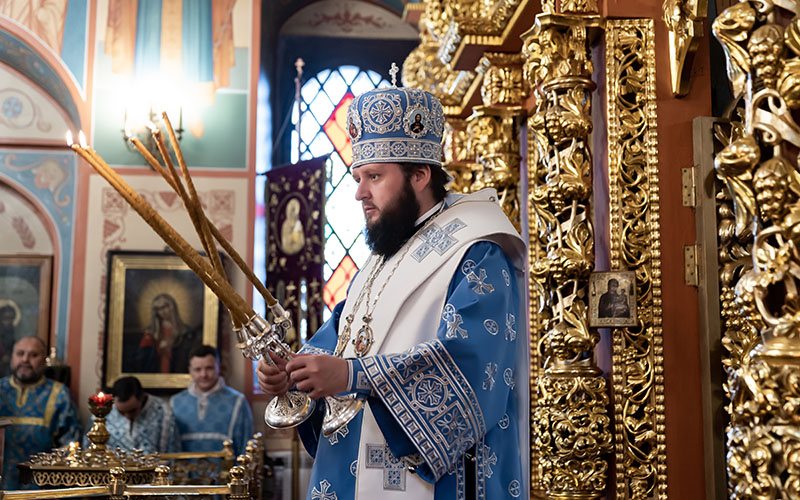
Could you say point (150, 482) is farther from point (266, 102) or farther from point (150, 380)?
point (266, 102)

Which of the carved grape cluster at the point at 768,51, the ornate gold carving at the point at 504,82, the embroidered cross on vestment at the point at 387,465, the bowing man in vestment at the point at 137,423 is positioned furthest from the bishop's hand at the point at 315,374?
the bowing man in vestment at the point at 137,423

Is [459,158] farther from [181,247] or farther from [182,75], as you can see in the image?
[181,247]

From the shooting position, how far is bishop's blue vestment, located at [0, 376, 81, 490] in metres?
7.78

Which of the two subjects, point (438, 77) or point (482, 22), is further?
point (438, 77)

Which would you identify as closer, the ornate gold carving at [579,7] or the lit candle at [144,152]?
the lit candle at [144,152]

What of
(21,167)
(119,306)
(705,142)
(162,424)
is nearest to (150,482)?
(162,424)

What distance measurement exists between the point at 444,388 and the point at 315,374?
1.17 feet

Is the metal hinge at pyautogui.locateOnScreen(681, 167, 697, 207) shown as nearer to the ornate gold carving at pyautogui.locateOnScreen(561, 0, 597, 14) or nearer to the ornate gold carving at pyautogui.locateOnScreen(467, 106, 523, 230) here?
the ornate gold carving at pyautogui.locateOnScreen(561, 0, 597, 14)

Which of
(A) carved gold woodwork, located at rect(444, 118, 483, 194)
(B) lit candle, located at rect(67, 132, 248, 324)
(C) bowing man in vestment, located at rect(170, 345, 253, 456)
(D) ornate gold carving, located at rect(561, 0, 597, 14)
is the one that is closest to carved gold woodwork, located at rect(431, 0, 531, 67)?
(D) ornate gold carving, located at rect(561, 0, 597, 14)

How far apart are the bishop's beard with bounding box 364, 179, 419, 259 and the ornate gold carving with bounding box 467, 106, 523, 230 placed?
8.26ft

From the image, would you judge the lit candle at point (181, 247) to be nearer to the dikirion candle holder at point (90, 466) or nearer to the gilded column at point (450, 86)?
the dikirion candle holder at point (90, 466)

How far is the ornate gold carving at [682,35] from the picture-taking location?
10.7 ft

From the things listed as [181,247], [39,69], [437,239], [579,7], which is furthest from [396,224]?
[39,69]

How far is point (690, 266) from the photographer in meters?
3.34
